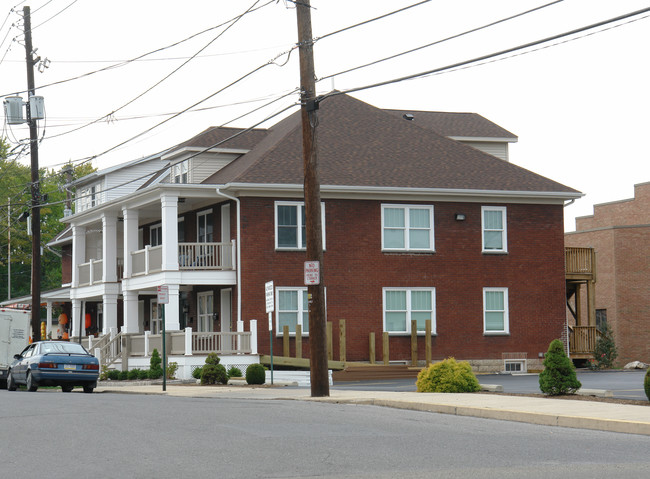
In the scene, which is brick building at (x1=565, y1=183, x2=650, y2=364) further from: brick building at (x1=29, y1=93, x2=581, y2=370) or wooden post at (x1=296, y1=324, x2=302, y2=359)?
wooden post at (x1=296, y1=324, x2=302, y2=359)

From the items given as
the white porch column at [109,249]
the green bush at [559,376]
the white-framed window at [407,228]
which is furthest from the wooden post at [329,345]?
the green bush at [559,376]

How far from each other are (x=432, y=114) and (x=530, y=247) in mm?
10036

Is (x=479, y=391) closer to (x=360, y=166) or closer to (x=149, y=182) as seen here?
(x=360, y=166)

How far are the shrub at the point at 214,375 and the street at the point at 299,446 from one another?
489 inches

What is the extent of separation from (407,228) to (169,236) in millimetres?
8825

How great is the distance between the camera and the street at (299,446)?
35.5 feet

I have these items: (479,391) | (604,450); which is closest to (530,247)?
(479,391)

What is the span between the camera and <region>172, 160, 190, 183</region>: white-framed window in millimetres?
40641

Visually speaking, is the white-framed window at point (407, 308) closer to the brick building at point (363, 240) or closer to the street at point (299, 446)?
the brick building at point (363, 240)

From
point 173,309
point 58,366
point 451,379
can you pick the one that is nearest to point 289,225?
point 173,309

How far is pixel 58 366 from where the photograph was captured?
28406 millimetres

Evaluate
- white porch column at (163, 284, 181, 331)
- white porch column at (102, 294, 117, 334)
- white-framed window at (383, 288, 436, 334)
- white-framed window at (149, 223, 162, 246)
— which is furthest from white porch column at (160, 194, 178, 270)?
white-framed window at (383, 288, 436, 334)

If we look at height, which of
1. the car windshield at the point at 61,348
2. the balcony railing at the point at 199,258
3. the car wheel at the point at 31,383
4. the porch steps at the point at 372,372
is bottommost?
the porch steps at the point at 372,372

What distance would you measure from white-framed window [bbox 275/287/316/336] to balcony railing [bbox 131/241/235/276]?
204 cm
